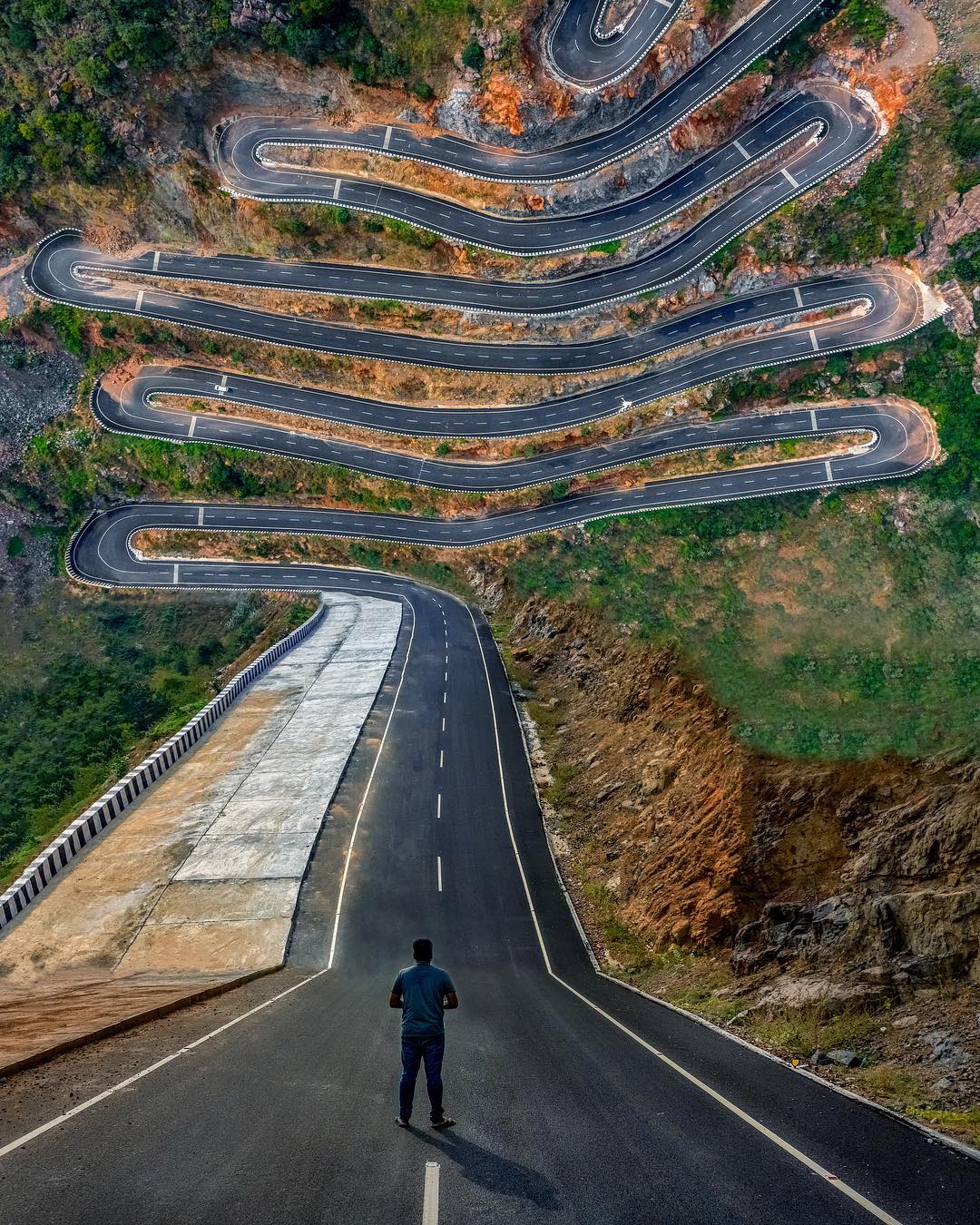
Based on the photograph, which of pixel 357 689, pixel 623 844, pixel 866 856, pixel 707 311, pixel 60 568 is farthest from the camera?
pixel 60 568

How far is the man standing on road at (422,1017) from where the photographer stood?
1175 cm

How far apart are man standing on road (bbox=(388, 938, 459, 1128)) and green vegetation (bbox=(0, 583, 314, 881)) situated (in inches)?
1345

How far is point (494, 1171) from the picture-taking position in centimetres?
1119

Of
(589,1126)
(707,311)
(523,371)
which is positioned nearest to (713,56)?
(707,311)

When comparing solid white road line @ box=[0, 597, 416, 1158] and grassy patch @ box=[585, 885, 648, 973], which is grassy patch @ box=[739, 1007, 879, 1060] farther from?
solid white road line @ box=[0, 597, 416, 1158]

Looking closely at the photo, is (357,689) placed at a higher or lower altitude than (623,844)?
higher

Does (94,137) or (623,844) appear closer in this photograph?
(623,844)

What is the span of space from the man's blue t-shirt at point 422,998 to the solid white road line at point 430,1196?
1.66 metres

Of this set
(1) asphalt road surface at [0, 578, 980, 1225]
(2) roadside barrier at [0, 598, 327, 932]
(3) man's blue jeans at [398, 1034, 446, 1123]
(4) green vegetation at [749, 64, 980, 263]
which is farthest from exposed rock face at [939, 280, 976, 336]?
(3) man's blue jeans at [398, 1034, 446, 1123]

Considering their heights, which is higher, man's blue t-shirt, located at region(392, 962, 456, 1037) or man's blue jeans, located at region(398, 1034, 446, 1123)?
man's blue t-shirt, located at region(392, 962, 456, 1037)

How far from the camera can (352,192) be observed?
61.9 m

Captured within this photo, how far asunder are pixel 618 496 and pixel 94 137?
160 ft

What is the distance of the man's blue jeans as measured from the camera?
1177 cm

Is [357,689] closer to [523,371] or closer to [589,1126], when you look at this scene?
A: [523,371]
